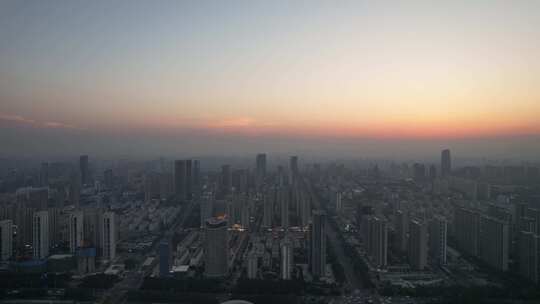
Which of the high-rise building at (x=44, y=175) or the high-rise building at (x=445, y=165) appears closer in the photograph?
the high-rise building at (x=44, y=175)

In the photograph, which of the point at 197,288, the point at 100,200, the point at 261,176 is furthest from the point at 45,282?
the point at 261,176

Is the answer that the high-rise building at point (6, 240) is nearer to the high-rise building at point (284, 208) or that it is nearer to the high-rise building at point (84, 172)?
the high-rise building at point (84, 172)

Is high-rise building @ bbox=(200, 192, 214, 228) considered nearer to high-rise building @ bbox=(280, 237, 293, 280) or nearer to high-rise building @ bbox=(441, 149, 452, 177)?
high-rise building @ bbox=(280, 237, 293, 280)

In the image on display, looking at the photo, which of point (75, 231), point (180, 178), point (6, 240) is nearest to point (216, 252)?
point (75, 231)

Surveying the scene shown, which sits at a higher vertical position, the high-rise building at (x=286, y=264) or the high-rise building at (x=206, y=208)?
the high-rise building at (x=206, y=208)

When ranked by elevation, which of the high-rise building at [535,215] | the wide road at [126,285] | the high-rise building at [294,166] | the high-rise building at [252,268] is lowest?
the wide road at [126,285]

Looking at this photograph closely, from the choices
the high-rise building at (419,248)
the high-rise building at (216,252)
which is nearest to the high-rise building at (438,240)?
the high-rise building at (419,248)

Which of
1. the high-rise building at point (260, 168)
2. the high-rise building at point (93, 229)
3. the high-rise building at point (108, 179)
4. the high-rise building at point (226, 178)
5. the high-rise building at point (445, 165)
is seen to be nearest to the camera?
the high-rise building at point (93, 229)
